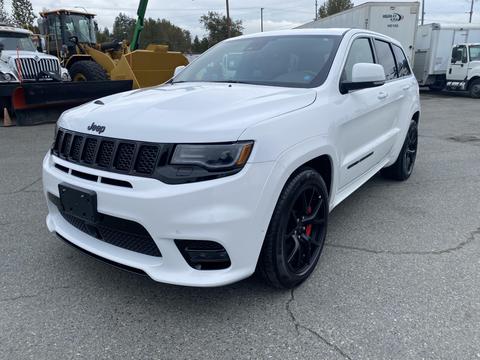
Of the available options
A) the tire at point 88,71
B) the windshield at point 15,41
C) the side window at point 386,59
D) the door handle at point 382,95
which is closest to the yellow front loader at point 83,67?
the tire at point 88,71

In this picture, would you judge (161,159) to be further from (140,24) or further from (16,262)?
(140,24)

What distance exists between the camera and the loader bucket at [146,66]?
35.3 ft

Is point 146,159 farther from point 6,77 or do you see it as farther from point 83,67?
point 83,67

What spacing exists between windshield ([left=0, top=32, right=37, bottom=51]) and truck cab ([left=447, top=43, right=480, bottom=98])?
16.7 m

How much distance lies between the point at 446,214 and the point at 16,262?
4075 millimetres

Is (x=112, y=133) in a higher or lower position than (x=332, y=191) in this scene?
higher

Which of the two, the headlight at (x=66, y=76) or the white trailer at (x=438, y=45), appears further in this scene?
the white trailer at (x=438, y=45)

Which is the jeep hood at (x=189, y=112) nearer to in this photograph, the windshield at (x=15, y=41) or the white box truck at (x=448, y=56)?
the windshield at (x=15, y=41)

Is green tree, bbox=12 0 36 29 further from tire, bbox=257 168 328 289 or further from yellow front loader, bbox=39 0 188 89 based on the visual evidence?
tire, bbox=257 168 328 289

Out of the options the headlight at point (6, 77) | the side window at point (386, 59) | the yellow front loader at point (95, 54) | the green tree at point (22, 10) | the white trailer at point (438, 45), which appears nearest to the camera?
the side window at point (386, 59)

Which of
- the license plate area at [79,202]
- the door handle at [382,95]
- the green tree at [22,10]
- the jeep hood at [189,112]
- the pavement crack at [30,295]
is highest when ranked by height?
the green tree at [22,10]

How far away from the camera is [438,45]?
61.0 feet

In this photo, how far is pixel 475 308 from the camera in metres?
2.62

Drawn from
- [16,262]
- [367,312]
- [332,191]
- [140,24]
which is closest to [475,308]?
[367,312]
